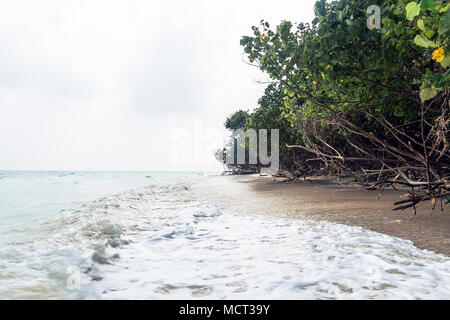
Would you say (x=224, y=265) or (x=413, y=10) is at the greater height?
(x=413, y=10)

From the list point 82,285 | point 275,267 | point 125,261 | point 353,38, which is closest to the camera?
point 82,285

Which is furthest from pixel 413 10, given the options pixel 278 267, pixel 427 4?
pixel 278 267

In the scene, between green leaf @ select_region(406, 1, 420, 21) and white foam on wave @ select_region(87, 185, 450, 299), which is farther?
white foam on wave @ select_region(87, 185, 450, 299)

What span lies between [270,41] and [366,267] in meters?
4.46

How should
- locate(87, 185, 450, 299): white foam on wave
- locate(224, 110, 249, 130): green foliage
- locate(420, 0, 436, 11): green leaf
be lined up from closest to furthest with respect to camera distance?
1. locate(420, 0, 436, 11): green leaf
2. locate(87, 185, 450, 299): white foam on wave
3. locate(224, 110, 249, 130): green foliage

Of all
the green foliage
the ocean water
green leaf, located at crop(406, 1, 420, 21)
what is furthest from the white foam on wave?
the green foliage

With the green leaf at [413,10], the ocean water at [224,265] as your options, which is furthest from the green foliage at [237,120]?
the green leaf at [413,10]

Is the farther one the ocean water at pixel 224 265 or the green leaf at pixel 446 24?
the ocean water at pixel 224 265

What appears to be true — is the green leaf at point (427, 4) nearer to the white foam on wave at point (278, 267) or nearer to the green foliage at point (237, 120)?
the white foam on wave at point (278, 267)

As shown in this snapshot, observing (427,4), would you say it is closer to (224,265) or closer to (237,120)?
(224,265)

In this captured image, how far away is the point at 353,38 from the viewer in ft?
13.2

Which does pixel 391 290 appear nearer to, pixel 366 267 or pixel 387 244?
pixel 366 267

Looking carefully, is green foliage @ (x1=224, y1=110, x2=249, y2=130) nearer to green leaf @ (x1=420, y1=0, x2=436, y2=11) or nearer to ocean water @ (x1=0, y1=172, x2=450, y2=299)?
ocean water @ (x1=0, y1=172, x2=450, y2=299)
